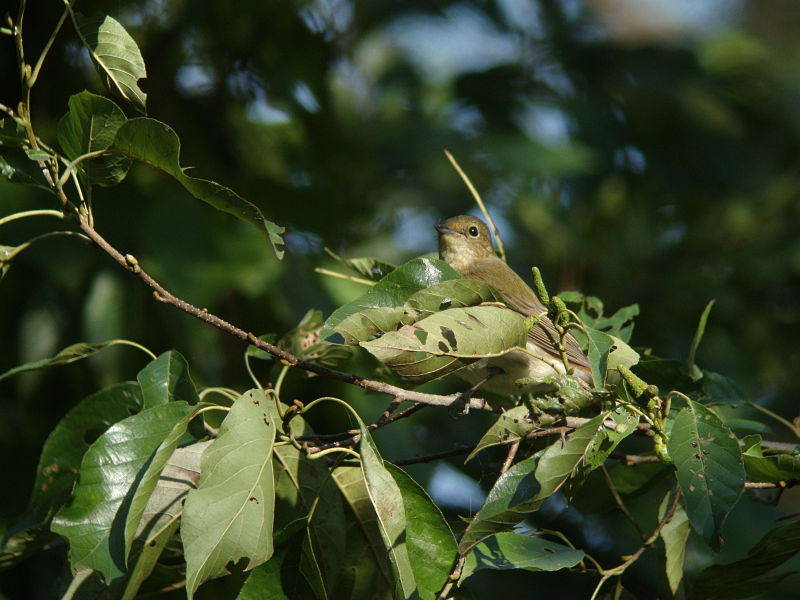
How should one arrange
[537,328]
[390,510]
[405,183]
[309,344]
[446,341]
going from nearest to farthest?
1. [390,510]
2. [446,341]
3. [309,344]
4. [537,328]
5. [405,183]

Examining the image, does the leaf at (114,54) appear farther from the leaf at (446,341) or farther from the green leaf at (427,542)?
the green leaf at (427,542)

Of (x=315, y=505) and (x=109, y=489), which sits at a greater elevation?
(x=109, y=489)

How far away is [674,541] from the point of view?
2.64 metres

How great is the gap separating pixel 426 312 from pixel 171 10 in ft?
12.5

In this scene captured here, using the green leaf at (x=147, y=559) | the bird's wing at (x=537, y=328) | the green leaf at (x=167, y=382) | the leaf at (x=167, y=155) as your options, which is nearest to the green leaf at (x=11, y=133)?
the leaf at (x=167, y=155)

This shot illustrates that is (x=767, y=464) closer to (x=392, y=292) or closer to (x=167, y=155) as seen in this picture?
(x=392, y=292)

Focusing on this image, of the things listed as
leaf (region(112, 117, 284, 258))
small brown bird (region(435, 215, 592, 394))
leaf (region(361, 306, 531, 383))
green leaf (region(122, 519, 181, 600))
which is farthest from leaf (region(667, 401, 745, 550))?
green leaf (region(122, 519, 181, 600))

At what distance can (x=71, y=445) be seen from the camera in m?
2.71

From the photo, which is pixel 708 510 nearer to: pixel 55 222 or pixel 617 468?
pixel 617 468

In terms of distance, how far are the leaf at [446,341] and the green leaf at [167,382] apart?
649 mm

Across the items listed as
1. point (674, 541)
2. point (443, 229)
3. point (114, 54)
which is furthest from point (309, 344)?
point (443, 229)

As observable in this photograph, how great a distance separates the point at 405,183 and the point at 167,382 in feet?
15.6

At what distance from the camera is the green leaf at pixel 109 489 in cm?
210

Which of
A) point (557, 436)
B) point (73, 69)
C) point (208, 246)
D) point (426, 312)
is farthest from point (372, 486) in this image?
point (73, 69)
